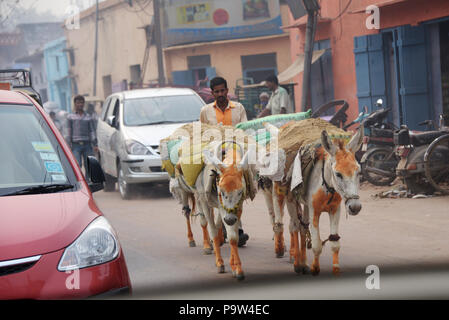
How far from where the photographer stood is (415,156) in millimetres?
10703

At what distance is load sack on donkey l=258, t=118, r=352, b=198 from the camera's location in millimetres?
6207

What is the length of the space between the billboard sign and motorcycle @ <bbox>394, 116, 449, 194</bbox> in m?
17.6

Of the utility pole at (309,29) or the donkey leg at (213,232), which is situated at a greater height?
the utility pole at (309,29)

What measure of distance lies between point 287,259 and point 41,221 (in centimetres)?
373

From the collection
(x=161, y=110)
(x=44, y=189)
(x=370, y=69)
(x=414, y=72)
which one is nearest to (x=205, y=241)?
(x=44, y=189)

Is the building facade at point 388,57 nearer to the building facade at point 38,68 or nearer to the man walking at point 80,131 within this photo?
the man walking at point 80,131

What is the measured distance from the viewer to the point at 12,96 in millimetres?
5414

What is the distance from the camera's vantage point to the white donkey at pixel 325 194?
5.65 m

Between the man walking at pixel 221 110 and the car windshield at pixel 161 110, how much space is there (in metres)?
5.14

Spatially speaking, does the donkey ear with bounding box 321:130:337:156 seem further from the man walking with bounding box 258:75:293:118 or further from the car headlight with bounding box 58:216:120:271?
the man walking with bounding box 258:75:293:118

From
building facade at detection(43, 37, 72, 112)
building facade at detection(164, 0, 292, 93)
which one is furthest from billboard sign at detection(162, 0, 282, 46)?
building facade at detection(43, 37, 72, 112)

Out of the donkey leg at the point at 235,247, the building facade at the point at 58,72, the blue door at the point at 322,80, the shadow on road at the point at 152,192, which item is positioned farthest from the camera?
the building facade at the point at 58,72

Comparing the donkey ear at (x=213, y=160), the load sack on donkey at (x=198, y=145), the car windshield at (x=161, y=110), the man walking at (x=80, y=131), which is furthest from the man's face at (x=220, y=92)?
the man walking at (x=80, y=131)

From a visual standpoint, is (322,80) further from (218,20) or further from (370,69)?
(218,20)
